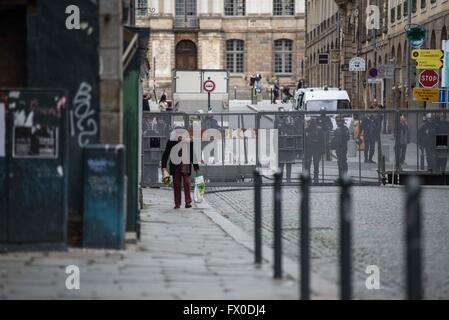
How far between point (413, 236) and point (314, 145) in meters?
23.6

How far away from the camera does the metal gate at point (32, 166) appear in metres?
14.2

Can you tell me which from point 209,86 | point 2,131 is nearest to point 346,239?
point 2,131

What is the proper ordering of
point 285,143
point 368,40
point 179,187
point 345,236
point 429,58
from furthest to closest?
point 368,40 < point 429,58 < point 285,143 < point 179,187 < point 345,236

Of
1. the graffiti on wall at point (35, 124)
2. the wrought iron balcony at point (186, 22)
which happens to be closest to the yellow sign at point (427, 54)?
the graffiti on wall at point (35, 124)

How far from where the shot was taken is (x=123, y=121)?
52.8 ft

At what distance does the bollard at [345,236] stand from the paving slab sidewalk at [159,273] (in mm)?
1389

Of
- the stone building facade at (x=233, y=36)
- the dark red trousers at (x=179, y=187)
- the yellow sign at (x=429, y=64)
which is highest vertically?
the stone building facade at (x=233, y=36)

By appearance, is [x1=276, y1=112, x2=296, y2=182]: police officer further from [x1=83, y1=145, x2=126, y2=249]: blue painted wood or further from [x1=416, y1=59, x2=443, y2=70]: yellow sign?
[x1=83, y1=145, x2=126, y2=249]: blue painted wood

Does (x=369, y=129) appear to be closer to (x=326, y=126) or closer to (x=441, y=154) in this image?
(x=326, y=126)

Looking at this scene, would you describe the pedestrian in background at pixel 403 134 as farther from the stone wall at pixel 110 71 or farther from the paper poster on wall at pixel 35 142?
the paper poster on wall at pixel 35 142

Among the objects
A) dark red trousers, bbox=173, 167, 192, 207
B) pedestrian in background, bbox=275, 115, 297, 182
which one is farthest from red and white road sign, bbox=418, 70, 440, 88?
dark red trousers, bbox=173, 167, 192, 207

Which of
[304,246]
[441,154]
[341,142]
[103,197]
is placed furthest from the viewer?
[441,154]

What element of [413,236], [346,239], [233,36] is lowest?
[346,239]

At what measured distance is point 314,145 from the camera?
31625 mm
